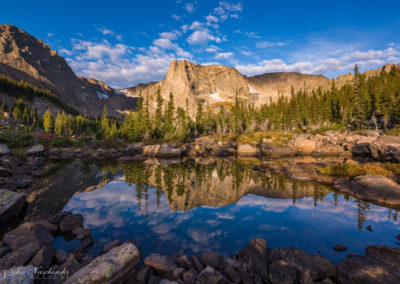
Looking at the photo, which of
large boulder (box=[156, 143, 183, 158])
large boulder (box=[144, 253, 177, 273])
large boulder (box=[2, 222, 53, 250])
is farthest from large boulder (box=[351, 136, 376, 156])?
large boulder (box=[2, 222, 53, 250])

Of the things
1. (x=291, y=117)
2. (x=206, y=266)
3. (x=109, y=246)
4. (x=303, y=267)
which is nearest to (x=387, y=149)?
(x=303, y=267)

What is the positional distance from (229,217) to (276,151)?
143 ft

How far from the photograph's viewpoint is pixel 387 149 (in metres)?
29.7

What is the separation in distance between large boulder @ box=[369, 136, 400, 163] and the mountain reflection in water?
64.7 feet

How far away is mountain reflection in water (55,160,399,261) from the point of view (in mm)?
9359

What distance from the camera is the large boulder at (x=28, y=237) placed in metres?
8.08

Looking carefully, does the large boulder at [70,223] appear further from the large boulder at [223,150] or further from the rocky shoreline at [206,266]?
the large boulder at [223,150]

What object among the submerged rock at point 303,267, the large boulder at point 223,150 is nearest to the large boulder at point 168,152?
the large boulder at point 223,150

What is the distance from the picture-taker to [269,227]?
36.8ft

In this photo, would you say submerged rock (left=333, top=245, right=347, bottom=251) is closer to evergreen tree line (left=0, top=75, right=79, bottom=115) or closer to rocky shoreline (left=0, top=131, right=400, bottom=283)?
rocky shoreline (left=0, top=131, right=400, bottom=283)

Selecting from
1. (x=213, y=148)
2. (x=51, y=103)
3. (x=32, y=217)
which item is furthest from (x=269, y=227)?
(x=51, y=103)

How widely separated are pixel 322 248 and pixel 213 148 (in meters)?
52.1

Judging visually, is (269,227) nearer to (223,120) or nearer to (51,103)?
(223,120)

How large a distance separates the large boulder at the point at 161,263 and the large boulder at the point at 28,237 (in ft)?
16.7
